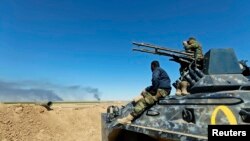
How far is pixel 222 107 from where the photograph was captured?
6555 mm

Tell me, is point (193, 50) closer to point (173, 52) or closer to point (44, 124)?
point (173, 52)

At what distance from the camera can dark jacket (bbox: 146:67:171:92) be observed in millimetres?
8688

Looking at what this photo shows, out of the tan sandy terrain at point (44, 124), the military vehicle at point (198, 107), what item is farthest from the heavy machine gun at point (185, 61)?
the tan sandy terrain at point (44, 124)

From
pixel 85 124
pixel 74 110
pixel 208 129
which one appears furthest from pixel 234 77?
pixel 74 110

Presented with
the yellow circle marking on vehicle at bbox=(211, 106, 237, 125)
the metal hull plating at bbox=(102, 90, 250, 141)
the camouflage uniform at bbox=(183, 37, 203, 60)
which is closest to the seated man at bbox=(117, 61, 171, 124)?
the metal hull plating at bbox=(102, 90, 250, 141)

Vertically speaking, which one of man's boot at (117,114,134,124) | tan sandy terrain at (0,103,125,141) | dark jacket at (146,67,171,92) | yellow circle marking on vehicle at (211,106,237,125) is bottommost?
tan sandy terrain at (0,103,125,141)

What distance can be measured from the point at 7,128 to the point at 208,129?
552 inches

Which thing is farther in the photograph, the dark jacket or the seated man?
the dark jacket

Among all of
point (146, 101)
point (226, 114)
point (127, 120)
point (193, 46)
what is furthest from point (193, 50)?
point (226, 114)

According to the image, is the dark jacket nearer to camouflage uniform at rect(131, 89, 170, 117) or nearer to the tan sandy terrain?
camouflage uniform at rect(131, 89, 170, 117)

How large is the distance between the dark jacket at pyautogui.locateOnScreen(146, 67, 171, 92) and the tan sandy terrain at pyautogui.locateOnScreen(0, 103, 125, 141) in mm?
10911

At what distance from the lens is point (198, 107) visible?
6.87 metres

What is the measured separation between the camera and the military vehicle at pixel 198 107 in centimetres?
649

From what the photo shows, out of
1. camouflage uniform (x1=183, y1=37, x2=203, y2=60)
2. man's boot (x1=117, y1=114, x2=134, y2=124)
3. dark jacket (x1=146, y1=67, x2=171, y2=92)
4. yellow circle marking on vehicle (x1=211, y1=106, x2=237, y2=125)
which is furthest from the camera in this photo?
camouflage uniform (x1=183, y1=37, x2=203, y2=60)
